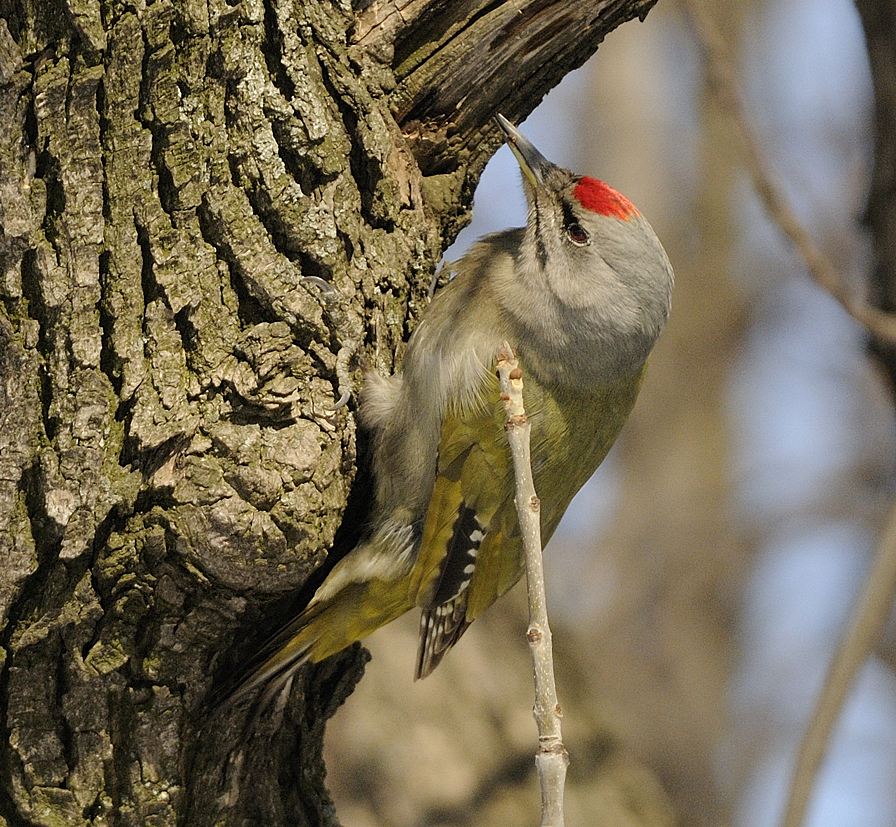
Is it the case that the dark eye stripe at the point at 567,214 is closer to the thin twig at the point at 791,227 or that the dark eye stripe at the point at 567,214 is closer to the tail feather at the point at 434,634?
the thin twig at the point at 791,227

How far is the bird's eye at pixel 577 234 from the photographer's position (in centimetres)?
390

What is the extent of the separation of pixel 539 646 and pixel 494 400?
1.35 metres

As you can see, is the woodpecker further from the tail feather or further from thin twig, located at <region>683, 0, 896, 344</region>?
thin twig, located at <region>683, 0, 896, 344</region>

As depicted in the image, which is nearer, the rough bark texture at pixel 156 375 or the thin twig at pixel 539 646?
the thin twig at pixel 539 646

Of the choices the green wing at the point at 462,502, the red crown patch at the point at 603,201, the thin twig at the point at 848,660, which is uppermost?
the red crown patch at the point at 603,201

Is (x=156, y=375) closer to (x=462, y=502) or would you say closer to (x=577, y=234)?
(x=462, y=502)

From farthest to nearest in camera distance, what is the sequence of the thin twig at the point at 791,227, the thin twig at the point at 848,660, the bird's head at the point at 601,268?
the bird's head at the point at 601,268 < the thin twig at the point at 791,227 < the thin twig at the point at 848,660

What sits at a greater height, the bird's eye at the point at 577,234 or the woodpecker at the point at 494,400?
the bird's eye at the point at 577,234

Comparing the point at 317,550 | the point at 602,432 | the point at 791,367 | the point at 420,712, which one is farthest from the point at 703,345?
the point at 317,550

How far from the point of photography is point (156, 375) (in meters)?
2.78

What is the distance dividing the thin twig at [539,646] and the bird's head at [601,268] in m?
1.10

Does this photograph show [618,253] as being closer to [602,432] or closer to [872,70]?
[602,432]

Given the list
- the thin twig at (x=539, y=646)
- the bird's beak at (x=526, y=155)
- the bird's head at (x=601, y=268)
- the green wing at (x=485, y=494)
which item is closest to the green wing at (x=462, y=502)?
the green wing at (x=485, y=494)

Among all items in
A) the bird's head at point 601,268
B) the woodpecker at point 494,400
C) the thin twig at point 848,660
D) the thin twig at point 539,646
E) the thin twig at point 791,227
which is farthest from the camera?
the bird's head at point 601,268
